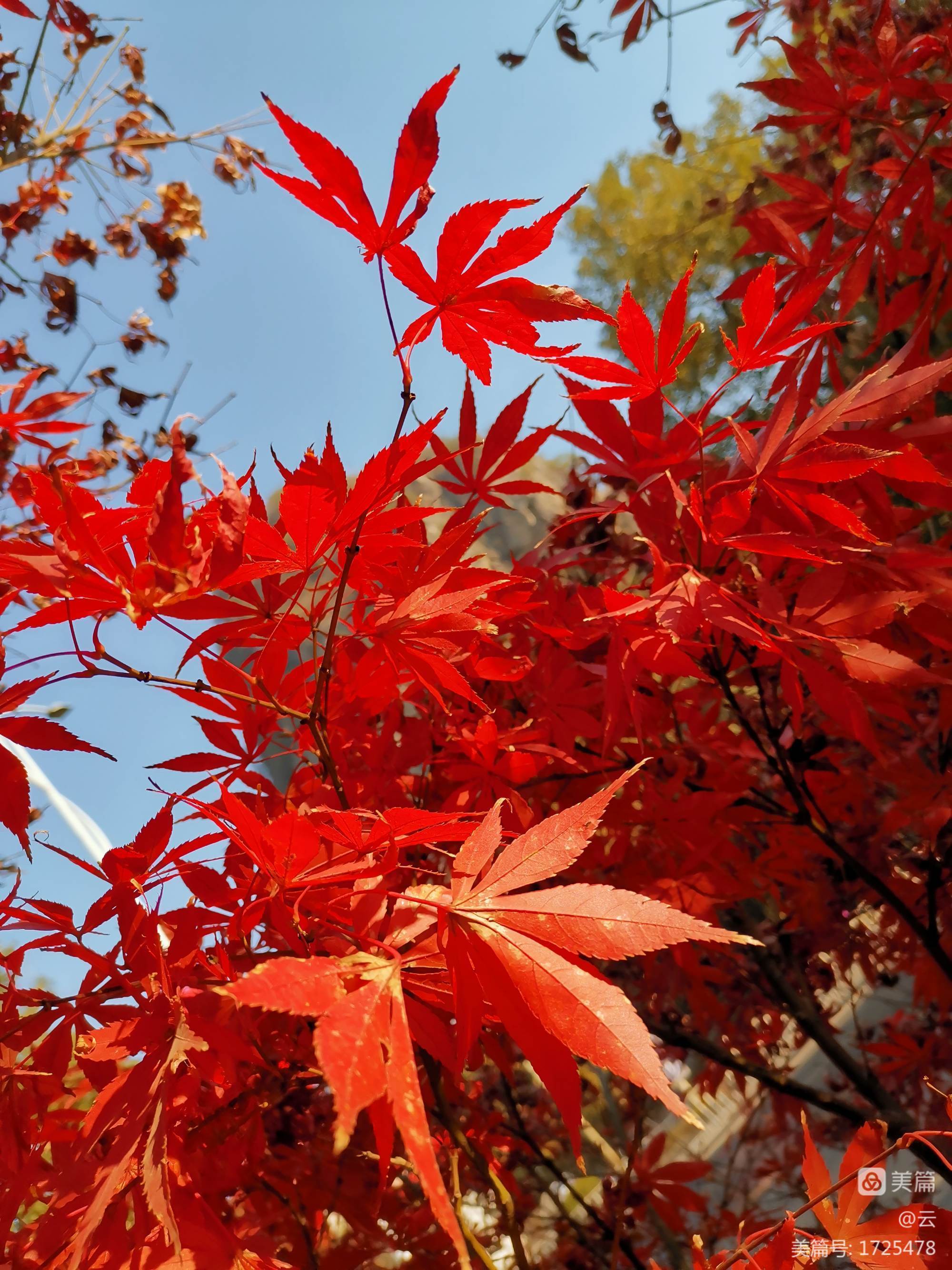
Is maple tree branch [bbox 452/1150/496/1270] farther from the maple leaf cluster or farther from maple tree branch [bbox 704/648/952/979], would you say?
maple tree branch [bbox 704/648/952/979]

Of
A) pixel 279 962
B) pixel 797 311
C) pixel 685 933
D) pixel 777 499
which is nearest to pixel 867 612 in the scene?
pixel 777 499

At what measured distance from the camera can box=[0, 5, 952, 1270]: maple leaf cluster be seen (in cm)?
41

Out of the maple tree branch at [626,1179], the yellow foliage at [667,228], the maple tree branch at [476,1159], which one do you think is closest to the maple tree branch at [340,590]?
the maple tree branch at [476,1159]

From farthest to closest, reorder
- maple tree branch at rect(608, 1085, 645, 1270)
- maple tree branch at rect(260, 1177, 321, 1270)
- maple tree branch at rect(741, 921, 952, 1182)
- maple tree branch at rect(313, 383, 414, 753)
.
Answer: maple tree branch at rect(741, 921, 952, 1182) → maple tree branch at rect(260, 1177, 321, 1270) → maple tree branch at rect(608, 1085, 645, 1270) → maple tree branch at rect(313, 383, 414, 753)

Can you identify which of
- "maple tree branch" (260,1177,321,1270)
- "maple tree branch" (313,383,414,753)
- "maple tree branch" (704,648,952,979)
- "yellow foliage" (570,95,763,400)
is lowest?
"maple tree branch" (260,1177,321,1270)

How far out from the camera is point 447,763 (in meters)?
0.90

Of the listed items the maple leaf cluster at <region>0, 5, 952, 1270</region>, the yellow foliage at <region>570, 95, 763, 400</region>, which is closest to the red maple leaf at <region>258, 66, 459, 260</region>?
the maple leaf cluster at <region>0, 5, 952, 1270</region>

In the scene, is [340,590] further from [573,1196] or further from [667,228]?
[667,228]

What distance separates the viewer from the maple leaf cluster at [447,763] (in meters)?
0.41

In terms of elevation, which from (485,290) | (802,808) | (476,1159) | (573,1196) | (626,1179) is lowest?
(573,1196)

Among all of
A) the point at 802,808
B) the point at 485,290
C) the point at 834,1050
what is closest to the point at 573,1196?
the point at 834,1050

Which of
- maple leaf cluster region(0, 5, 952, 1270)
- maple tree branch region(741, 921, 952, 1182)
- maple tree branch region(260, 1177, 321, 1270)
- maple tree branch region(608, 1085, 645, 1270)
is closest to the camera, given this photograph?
maple leaf cluster region(0, 5, 952, 1270)

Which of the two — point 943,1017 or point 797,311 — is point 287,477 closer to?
point 797,311

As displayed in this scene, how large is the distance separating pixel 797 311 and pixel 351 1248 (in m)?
1.31
